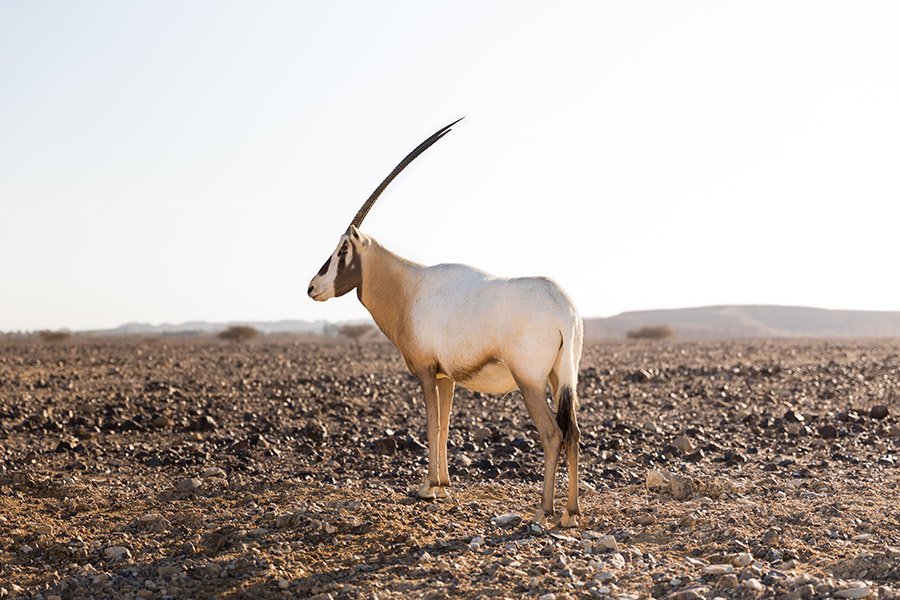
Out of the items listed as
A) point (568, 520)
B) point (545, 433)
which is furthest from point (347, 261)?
point (568, 520)

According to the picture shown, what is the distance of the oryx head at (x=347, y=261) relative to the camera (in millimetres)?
10000

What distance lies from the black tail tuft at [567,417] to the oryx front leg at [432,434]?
1.54 meters

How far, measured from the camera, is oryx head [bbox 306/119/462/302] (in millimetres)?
10000

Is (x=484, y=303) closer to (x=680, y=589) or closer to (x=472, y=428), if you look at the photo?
(x=680, y=589)

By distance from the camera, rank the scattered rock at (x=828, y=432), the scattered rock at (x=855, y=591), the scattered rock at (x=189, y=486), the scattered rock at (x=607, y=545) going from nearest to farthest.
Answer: the scattered rock at (x=855, y=591) → the scattered rock at (x=607, y=545) → the scattered rock at (x=189, y=486) → the scattered rock at (x=828, y=432)

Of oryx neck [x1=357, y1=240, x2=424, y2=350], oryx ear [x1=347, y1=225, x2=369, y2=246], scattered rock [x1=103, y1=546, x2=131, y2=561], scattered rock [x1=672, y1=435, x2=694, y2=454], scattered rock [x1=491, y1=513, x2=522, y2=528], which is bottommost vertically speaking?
scattered rock [x1=103, y1=546, x2=131, y2=561]

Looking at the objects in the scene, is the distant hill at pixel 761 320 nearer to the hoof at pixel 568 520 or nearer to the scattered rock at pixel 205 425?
the scattered rock at pixel 205 425

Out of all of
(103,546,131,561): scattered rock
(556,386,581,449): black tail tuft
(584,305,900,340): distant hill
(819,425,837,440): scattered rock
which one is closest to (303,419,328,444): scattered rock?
(103,546,131,561): scattered rock

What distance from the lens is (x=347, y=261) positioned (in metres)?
10.1

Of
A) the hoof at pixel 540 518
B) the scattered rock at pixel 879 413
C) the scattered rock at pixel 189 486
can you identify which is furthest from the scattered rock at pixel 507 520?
the scattered rock at pixel 879 413

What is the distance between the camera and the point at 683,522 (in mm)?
8508

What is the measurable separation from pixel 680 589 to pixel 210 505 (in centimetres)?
481

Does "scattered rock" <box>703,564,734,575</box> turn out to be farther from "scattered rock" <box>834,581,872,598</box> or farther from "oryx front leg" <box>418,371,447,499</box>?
"oryx front leg" <box>418,371,447,499</box>

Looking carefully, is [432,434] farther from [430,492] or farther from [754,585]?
[754,585]
